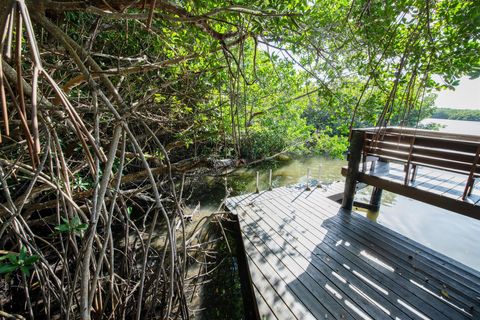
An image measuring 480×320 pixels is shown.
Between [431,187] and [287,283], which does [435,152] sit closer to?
[431,187]

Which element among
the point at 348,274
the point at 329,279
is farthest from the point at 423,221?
the point at 329,279

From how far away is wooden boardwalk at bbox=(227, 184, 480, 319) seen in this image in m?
2.40

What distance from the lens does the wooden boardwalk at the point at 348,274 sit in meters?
2.40

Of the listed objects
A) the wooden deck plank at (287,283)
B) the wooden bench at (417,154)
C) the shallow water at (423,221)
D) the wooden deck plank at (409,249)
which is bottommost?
the shallow water at (423,221)

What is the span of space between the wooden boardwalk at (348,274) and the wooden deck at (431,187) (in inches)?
35.1

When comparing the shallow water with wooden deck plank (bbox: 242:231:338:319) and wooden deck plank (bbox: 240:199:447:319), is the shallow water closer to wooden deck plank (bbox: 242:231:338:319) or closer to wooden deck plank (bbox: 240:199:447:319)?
wooden deck plank (bbox: 242:231:338:319)

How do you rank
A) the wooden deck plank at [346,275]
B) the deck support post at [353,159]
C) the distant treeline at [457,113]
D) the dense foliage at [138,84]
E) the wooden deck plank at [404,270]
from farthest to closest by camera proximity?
1. the distant treeline at [457,113]
2. the deck support post at [353,159]
3. the wooden deck plank at [404,270]
4. the wooden deck plank at [346,275]
5. the dense foliage at [138,84]

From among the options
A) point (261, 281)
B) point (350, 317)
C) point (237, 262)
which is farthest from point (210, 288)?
point (350, 317)

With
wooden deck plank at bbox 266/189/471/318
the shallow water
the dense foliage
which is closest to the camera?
the dense foliage

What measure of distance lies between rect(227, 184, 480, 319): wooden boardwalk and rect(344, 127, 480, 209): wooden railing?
1071 mm

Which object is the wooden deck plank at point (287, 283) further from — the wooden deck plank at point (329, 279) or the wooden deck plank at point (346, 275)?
the wooden deck plank at point (346, 275)

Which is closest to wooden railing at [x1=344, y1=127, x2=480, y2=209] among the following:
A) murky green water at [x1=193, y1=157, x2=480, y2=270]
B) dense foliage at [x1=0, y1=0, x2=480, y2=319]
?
dense foliage at [x1=0, y1=0, x2=480, y2=319]

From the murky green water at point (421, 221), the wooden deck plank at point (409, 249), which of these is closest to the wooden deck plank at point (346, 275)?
the wooden deck plank at point (409, 249)

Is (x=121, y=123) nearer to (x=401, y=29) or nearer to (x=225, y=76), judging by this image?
(x=225, y=76)
